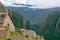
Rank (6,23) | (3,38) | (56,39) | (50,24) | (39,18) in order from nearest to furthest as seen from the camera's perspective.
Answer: (3,38) → (6,23) → (56,39) → (50,24) → (39,18)

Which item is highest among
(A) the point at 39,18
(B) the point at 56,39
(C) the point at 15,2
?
(C) the point at 15,2

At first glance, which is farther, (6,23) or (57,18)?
(57,18)

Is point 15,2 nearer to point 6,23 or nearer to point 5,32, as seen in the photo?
point 6,23

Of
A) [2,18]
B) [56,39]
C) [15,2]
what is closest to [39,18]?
[56,39]

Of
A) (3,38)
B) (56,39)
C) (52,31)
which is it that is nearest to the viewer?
(3,38)

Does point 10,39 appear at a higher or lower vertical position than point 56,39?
higher

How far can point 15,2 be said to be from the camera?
37062 millimetres

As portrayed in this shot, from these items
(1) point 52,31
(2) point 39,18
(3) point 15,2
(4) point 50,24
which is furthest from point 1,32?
(2) point 39,18

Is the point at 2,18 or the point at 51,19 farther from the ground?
the point at 2,18

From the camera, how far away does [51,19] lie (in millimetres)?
74000

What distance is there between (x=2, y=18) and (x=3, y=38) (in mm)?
4656

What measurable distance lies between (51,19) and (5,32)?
55142mm

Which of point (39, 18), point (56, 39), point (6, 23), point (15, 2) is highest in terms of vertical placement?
point (6, 23)

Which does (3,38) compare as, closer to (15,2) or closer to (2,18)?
(2,18)
